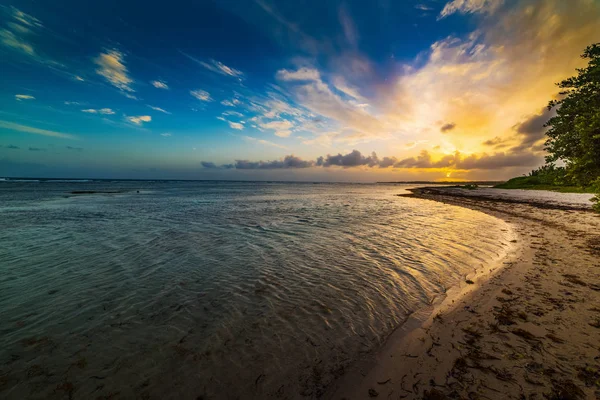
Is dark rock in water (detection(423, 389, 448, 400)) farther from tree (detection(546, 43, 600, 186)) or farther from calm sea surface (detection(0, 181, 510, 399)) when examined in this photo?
tree (detection(546, 43, 600, 186))

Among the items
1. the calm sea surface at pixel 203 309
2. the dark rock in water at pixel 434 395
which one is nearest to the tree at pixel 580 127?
the calm sea surface at pixel 203 309

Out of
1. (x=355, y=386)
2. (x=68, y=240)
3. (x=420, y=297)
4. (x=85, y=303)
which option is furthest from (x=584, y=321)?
(x=68, y=240)

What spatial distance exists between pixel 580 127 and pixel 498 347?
54.2ft

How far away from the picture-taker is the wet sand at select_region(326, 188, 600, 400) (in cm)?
430

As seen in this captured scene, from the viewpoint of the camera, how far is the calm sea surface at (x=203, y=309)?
4.80m

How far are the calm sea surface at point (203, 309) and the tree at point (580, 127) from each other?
653 centimetres

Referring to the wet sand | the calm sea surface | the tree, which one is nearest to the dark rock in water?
the wet sand

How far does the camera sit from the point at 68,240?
1577 centimetres

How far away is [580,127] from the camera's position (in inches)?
542

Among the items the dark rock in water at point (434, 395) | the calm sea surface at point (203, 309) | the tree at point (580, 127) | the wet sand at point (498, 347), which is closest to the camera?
the dark rock in water at point (434, 395)

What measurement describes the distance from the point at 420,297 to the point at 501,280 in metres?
3.97

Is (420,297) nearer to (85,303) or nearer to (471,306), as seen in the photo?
(471,306)

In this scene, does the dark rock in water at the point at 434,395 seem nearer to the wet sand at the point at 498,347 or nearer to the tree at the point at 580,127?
the wet sand at the point at 498,347

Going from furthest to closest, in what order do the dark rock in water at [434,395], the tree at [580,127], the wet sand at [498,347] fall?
the tree at [580,127] → the wet sand at [498,347] → the dark rock in water at [434,395]
